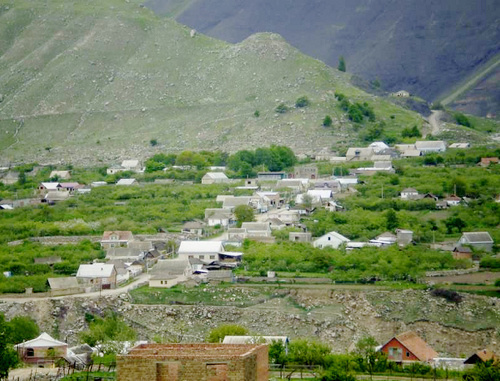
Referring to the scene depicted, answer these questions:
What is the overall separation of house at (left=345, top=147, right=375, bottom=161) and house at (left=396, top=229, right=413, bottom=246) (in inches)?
1058

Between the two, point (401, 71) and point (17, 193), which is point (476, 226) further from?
point (401, 71)

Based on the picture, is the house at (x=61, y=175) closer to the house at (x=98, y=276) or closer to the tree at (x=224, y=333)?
the house at (x=98, y=276)

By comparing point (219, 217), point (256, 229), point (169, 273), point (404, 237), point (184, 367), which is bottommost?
point (184, 367)

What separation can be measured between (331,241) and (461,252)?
6.31 metres

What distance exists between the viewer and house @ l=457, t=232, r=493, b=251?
68.0 m

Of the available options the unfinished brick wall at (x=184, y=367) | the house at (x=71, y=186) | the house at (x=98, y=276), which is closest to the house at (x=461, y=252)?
the house at (x=98, y=276)

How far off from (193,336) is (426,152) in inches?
1792

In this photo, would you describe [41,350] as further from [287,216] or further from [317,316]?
[287,216]

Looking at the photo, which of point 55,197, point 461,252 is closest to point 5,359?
point 461,252

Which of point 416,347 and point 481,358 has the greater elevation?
point 416,347

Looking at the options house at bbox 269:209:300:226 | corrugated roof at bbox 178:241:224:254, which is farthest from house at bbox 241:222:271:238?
corrugated roof at bbox 178:241:224:254

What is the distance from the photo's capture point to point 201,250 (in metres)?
68.2

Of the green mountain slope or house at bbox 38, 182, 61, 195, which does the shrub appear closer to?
house at bbox 38, 182, 61, 195

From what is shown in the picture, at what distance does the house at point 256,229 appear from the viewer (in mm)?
73375
